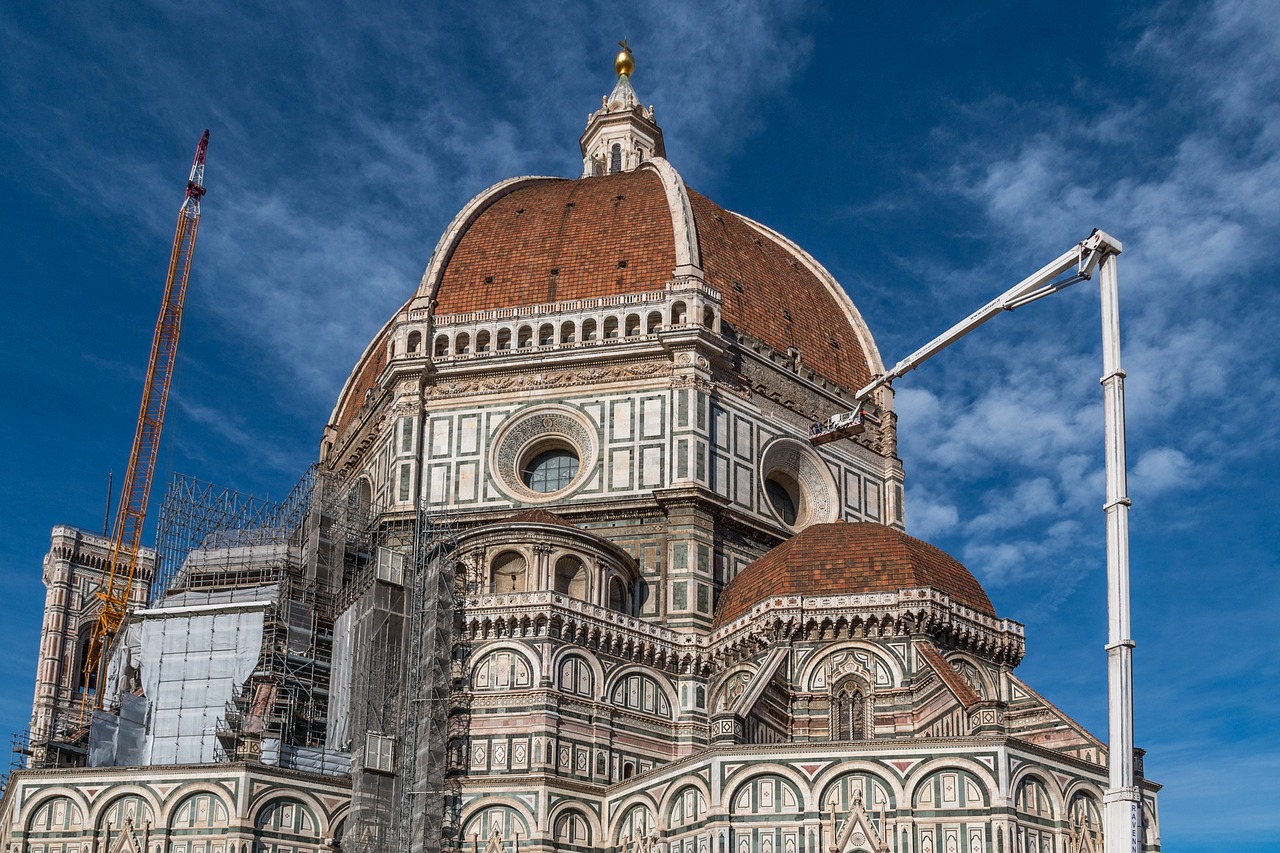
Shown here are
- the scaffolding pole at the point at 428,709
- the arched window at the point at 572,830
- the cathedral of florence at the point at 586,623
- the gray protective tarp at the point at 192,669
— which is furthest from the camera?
the gray protective tarp at the point at 192,669

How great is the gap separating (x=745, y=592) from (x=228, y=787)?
46.8ft

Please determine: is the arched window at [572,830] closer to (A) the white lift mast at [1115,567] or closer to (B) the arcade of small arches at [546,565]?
(B) the arcade of small arches at [546,565]

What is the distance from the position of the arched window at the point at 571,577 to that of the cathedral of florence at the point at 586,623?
0.08m

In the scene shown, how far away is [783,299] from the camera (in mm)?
55875

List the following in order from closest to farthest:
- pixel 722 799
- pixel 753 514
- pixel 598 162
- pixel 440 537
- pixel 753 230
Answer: pixel 722 799, pixel 440 537, pixel 753 514, pixel 753 230, pixel 598 162

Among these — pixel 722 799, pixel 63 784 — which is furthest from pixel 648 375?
pixel 63 784

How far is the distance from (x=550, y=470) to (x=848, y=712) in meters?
12.8

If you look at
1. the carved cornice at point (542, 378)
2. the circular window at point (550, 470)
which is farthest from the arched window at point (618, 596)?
the carved cornice at point (542, 378)

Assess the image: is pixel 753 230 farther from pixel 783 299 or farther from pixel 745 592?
pixel 745 592

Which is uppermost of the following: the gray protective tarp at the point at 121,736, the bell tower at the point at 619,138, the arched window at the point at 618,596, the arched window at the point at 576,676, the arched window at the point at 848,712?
the bell tower at the point at 619,138

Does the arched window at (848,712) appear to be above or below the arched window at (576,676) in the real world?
below

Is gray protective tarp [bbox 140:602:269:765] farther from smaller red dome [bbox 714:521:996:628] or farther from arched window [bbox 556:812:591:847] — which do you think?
smaller red dome [bbox 714:521:996:628]

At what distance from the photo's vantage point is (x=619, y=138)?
68.1m

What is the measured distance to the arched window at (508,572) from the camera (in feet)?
145
